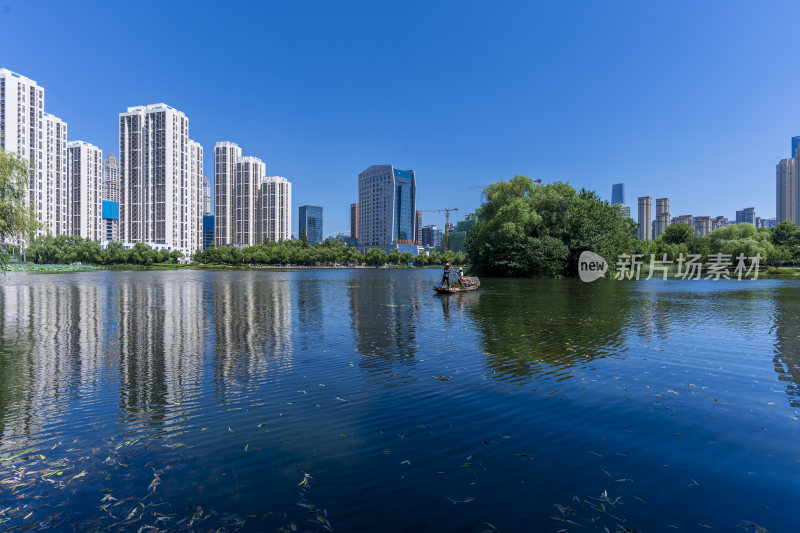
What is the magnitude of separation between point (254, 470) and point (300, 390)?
3.35 m

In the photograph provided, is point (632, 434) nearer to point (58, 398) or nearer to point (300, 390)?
point (300, 390)

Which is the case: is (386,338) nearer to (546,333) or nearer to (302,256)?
(546,333)

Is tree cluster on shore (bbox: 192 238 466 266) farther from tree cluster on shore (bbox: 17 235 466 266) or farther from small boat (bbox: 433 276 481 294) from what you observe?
small boat (bbox: 433 276 481 294)

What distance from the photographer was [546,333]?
15.5 metres

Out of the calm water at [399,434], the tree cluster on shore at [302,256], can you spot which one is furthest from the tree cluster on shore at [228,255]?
the calm water at [399,434]

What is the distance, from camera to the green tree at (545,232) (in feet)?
201

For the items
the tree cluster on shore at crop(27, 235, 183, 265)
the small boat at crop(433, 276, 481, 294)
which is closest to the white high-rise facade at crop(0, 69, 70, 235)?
the tree cluster on shore at crop(27, 235, 183, 265)

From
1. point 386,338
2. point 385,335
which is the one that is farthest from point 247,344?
point 385,335

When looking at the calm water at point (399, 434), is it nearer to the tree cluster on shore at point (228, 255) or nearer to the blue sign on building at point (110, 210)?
the tree cluster on shore at point (228, 255)

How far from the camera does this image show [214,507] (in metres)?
4.50
